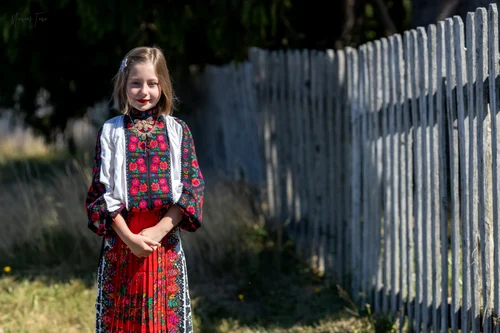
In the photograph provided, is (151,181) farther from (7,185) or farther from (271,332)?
(7,185)

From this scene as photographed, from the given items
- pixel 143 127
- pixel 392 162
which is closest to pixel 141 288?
pixel 143 127

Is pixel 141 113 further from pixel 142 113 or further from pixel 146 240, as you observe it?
pixel 146 240

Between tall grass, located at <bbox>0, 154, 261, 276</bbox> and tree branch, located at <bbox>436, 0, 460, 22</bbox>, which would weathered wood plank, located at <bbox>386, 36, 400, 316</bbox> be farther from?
tall grass, located at <bbox>0, 154, 261, 276</bbox>

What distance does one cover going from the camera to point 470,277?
3.88m

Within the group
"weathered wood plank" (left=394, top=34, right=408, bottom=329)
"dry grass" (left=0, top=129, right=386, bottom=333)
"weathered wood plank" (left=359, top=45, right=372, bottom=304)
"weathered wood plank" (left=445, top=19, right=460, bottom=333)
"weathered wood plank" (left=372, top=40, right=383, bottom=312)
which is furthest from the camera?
"dry grass" (left=0, top=129, right=386, bottom=333)

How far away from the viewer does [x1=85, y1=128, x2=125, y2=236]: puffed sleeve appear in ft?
10.4

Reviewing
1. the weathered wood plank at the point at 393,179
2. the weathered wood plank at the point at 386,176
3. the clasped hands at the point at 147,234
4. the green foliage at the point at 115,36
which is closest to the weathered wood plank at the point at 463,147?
the weathered wood plank at the point at 393,179

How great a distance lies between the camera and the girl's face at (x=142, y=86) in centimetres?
322

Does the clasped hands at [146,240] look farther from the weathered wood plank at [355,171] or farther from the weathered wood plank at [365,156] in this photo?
the weathered wood plank at [355,171]

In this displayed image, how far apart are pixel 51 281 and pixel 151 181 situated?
2911mm

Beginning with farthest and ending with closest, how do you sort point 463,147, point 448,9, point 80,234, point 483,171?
point 80,234, point 448,9, point 463,147, point 483,171

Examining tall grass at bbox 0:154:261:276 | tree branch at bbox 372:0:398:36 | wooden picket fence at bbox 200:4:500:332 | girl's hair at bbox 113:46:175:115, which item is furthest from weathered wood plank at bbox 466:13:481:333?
tree branch at bbox 372:0:398:36

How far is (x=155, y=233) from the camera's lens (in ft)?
10.4

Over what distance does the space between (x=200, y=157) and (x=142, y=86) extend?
5.43 meters
